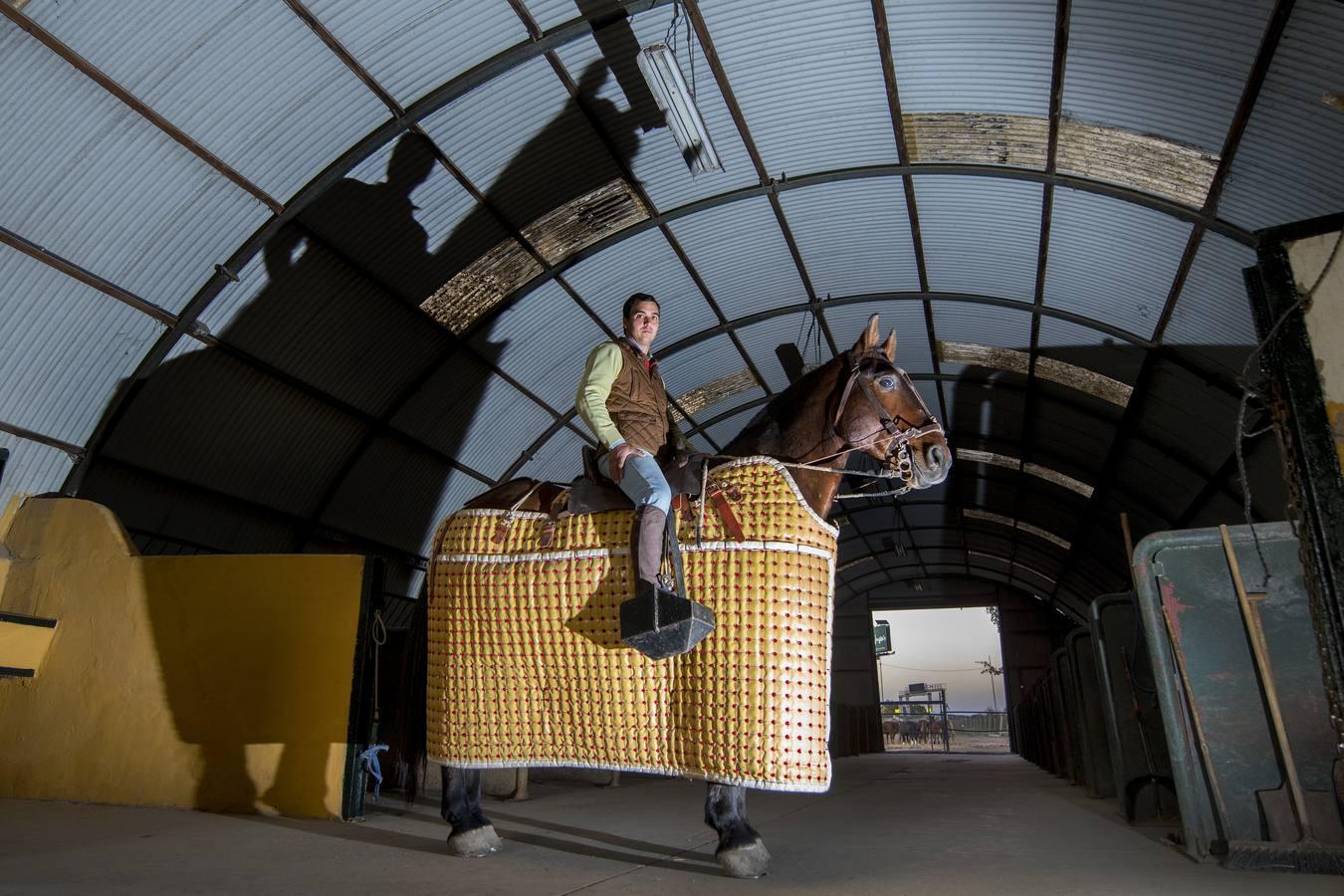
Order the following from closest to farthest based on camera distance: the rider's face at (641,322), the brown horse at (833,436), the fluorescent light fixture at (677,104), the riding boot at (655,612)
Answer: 1. the riding boot at (655,612)
2. the brown horse at (833,436)
3. the rider's face at (641,322)
4. the fluorescent light fixture at (677,104)

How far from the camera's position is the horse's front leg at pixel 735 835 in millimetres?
3467

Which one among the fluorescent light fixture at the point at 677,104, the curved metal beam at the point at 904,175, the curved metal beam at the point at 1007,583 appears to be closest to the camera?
the fluorescent light fixture at the point at 677,104

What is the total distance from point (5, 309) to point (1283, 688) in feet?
31.6

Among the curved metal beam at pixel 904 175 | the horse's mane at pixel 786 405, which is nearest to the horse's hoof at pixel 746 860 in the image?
the horse's mane at pixel 786 405

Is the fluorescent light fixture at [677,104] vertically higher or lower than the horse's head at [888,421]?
higher

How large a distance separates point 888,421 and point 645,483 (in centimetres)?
124

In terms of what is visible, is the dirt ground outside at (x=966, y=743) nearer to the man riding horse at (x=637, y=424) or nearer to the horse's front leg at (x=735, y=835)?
the horse's front leg at (x=735, y=835)

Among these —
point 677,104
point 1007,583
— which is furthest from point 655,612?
point 1007,583

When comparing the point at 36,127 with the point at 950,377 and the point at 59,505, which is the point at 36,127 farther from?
the point at 950,377

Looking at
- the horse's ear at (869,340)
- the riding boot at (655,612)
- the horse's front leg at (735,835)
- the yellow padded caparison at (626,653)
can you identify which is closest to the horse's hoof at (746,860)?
the horse's front leg at (735,835)

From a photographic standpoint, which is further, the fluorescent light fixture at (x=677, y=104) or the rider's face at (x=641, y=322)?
the fluorescent light fixture at (x=677, y=104)

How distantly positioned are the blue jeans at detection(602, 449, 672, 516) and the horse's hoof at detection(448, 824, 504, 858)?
1.81 m

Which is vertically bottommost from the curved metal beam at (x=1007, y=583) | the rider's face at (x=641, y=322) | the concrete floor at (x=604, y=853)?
the concrete floor at (x=604, y=853)

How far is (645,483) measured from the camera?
12.3ft
